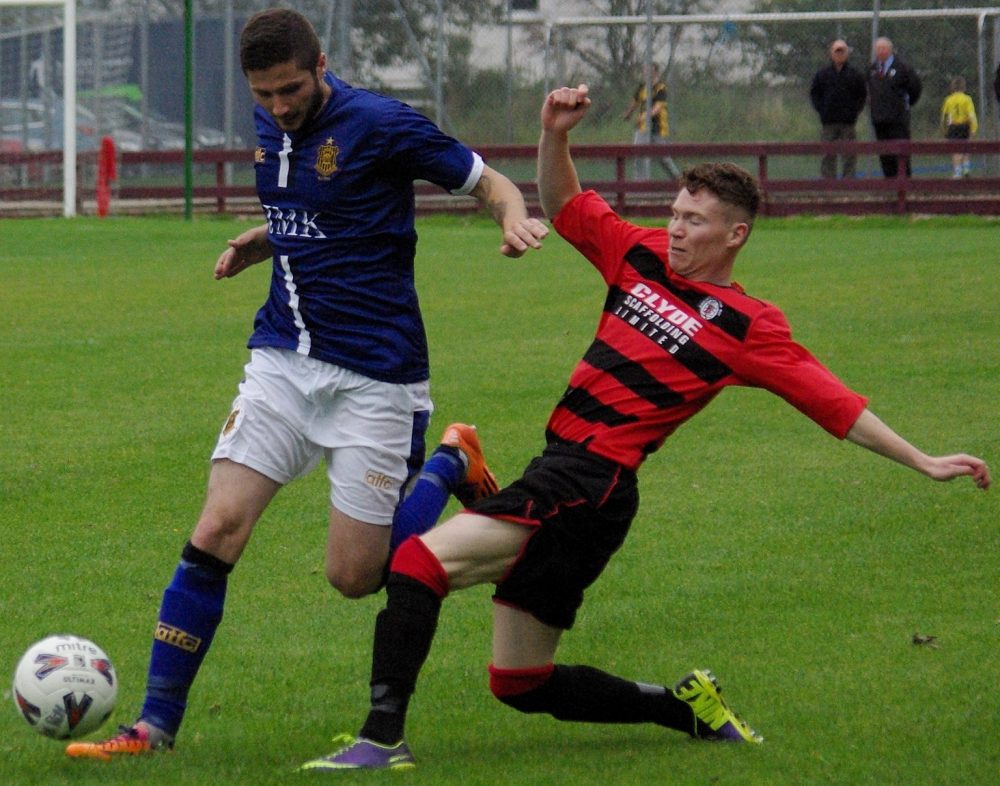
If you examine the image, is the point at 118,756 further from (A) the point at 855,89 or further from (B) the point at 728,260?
(A) the point at 855,89

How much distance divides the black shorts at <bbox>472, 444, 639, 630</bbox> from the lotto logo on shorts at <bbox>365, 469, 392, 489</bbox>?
0.61 meters

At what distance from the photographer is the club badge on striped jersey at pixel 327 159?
5.23 metres

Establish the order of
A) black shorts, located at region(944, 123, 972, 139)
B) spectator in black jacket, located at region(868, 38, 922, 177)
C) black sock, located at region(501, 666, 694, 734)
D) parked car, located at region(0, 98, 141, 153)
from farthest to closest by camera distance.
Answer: parked car, located at region(0, 98, 141, 153) → black shorts, located at region(944, 123, 972, 139) → spectator in black jacket, located at region(868, 38, 922, 177) → black sock, located at region(501, 666, 694, 734)

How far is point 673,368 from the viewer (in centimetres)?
485

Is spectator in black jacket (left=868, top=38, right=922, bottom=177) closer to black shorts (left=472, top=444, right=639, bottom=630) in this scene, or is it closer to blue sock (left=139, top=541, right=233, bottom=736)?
black shorts (left=472, top=444, right=639, bottom=630)

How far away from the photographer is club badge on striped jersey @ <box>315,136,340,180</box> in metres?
5.23

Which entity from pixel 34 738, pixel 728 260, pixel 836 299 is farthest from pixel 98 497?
pixel 836 299

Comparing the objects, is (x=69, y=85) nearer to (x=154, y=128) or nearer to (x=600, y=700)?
(x=154, y=128)

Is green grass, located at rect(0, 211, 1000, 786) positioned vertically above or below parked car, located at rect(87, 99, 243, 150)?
below

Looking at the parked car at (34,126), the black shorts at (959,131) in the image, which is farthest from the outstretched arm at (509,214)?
the parked car at (34,126)

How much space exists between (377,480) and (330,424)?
8.8 inches

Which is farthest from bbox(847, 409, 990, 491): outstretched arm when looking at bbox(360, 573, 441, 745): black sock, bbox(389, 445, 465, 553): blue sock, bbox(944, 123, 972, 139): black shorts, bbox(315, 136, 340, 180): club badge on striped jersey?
bbox(944, 123, 972, 139): black shorts

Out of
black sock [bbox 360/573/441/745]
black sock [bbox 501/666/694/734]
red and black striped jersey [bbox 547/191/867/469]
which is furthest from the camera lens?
black sock [bbox 501/666/694/734]

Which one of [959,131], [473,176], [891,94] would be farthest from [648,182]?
[473,176]
